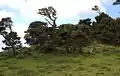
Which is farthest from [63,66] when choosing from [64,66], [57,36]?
[57,36]

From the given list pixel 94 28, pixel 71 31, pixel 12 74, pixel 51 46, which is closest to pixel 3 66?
pixel 12 74

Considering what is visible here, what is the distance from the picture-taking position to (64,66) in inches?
2058

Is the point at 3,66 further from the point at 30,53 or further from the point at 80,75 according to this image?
the point at 80,75

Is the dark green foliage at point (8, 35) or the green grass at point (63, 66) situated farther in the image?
the dark green foliage at point (8, 35)

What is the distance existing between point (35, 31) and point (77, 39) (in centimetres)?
1228

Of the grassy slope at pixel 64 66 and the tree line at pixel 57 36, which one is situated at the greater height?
the tree line at pixel 57 36

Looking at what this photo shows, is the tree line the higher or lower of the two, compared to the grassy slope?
higher

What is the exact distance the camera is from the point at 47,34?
72125 mm

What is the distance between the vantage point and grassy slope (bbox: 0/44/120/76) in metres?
47.5

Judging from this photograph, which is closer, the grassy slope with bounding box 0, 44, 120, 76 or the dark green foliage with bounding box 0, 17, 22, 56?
the grassy slope with bounding box 0, 44, 120, 76

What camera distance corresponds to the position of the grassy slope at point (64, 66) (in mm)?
47469

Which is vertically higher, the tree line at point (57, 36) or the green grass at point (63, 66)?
the tree line at point (57, 36)

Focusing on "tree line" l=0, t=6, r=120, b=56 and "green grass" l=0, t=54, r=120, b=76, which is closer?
"green grass" l=0, t=54, r=120, b=76

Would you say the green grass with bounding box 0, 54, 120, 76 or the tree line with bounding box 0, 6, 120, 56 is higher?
the tree line with bounding box 0, 6, 120, 56
